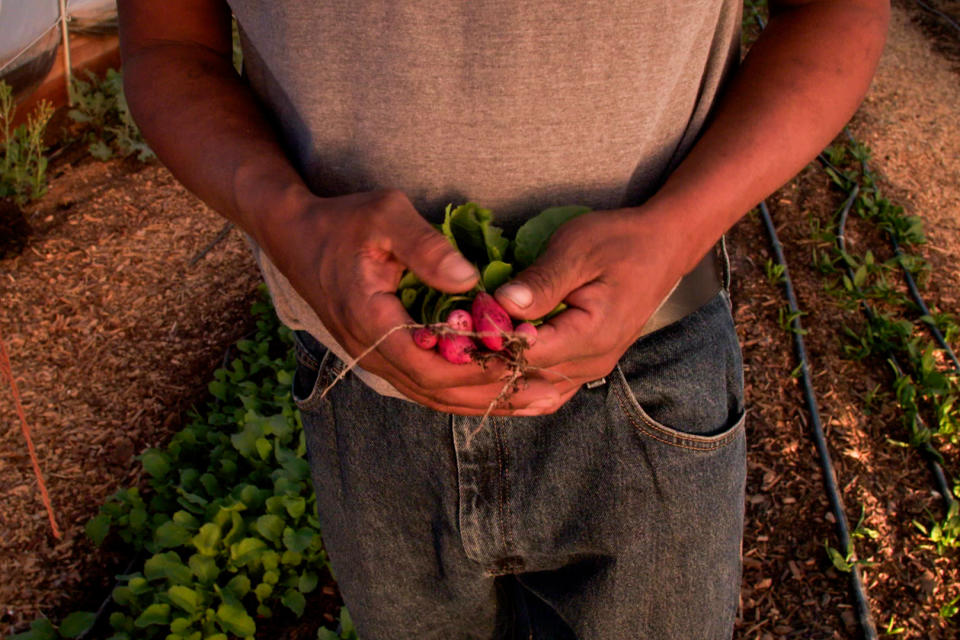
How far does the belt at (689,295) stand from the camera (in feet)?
3.91

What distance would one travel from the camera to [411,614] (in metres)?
1.35

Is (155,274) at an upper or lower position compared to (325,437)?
lower

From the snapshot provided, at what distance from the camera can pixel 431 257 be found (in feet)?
3.12

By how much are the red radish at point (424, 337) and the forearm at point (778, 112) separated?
388 millimetres

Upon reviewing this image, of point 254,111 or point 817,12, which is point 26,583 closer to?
point 254,111

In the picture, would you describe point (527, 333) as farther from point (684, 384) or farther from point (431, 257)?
point (684, 384)

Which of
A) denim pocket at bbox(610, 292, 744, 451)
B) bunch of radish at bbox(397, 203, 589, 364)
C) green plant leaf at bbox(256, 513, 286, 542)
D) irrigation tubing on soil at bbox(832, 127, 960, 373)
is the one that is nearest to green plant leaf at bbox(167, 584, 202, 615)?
A: green plant leaf at bbox(256, 513, 286, 542)

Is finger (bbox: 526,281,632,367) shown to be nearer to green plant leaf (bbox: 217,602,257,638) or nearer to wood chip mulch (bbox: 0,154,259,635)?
green plant leaf (bbox: 217,602,257,638)

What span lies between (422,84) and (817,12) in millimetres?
658

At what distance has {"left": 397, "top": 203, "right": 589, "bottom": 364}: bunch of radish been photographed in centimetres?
98

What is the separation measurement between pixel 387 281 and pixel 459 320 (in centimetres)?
11

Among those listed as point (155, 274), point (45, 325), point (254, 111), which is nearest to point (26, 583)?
point (45, 325)

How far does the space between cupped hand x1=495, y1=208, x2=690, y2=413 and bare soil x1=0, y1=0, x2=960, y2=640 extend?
2.17 meters

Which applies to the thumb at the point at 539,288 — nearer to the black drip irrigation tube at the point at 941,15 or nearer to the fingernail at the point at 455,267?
the fingernail at the point at 455,267
